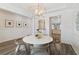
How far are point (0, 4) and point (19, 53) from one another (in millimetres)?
968

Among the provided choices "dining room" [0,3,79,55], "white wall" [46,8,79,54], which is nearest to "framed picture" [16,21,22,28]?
"dining room" [0,3,79,55]

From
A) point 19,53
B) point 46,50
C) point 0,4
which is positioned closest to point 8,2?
point 0,4

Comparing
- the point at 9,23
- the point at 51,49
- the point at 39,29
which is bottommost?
the point at 51,49

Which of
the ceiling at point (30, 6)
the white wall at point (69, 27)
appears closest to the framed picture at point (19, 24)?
the ceiling at point (30, 6)

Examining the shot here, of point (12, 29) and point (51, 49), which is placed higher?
point (12, 29)

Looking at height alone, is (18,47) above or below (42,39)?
below

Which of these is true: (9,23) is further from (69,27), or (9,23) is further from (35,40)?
(69,27)

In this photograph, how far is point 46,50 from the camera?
1.76m

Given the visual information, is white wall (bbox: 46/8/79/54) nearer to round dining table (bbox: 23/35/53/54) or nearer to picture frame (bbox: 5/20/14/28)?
round dining table (bbox: 23/35/53/54)

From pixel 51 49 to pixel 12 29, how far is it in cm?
82

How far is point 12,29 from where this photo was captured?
1755 millimetres

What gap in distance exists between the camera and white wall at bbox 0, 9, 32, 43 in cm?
170

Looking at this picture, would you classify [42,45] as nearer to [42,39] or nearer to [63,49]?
[42,39]

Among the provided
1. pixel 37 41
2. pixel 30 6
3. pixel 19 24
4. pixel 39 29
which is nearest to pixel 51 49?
pixel 37 41
